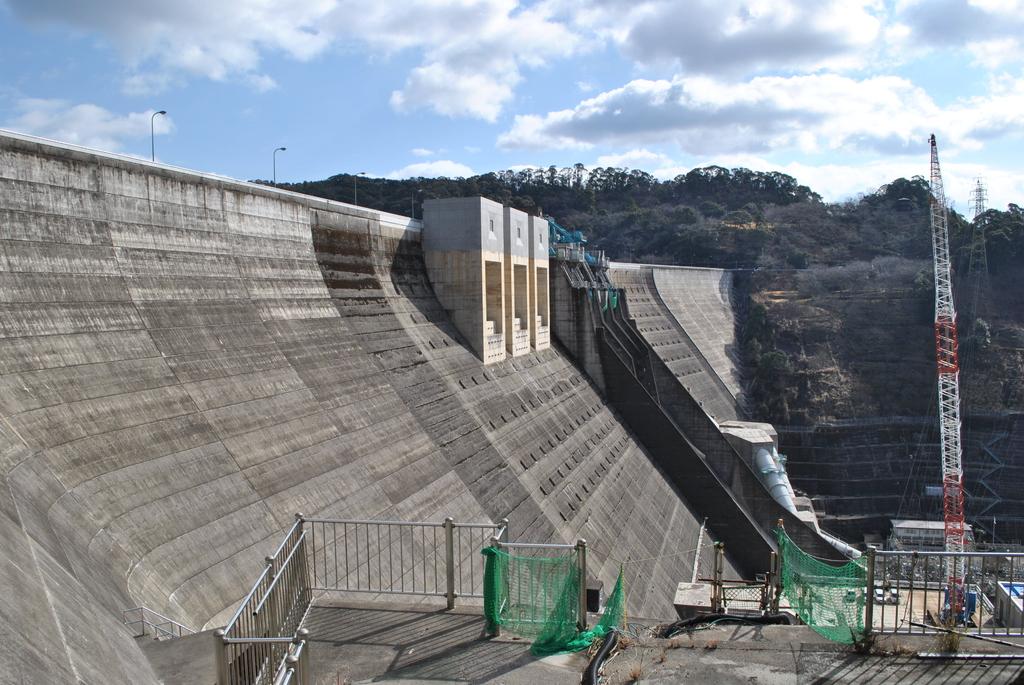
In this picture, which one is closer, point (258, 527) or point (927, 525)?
point (258, 527)

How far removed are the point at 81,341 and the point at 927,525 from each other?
150 feet

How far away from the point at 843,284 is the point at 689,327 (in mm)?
22021

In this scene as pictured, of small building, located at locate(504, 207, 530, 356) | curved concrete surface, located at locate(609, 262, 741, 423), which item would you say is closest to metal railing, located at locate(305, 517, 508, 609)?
small building, located at locate(504, 207, 530, 356)

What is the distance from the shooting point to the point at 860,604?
7336mm

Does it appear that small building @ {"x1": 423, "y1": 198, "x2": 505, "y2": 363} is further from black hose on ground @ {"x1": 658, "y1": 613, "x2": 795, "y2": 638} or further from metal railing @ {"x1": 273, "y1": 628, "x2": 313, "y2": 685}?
metal railing @ {"x1": 273, "y1": 628, "x2": 313, "y2": 685}

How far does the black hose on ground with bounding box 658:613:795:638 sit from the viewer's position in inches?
311

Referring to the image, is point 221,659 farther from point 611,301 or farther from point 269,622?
point 611,301

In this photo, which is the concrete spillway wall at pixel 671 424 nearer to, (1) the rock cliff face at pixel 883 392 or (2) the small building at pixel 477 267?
(2) the small building at pixel 477 267

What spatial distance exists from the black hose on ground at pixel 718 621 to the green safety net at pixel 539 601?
0.93 metres

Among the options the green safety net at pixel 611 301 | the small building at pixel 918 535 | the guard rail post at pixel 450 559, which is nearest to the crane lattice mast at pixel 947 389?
the small building at pixel 918 535

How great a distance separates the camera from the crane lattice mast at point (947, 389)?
4375 centimetres

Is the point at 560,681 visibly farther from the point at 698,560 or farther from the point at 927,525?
the point at 927,525

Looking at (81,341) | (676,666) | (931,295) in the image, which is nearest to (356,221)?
(81,341)

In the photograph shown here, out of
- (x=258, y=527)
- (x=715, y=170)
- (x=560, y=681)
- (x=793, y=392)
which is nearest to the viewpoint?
(x=560, y=681)
